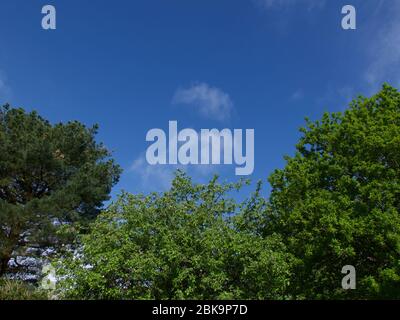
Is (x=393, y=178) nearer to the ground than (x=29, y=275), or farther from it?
farther from it

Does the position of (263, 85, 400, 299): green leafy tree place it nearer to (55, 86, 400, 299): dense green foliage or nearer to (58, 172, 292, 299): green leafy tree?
(55, 86, 400, 299): dense green foliage

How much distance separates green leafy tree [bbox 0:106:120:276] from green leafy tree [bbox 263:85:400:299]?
596 inches

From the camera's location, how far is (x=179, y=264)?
21.2 metres

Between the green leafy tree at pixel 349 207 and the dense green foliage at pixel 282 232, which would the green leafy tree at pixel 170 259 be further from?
the green leafy tree at pixel 349 207

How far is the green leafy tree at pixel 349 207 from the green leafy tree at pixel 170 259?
535cm

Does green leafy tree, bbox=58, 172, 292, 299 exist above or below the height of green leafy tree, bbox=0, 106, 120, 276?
below

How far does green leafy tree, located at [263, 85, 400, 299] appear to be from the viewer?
26.5 metres

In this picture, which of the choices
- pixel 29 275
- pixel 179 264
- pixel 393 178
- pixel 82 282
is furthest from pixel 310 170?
pixel 29 275

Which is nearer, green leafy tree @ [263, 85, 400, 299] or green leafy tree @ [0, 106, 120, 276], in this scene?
green leafy tree @ [263, 85, 400, 299]

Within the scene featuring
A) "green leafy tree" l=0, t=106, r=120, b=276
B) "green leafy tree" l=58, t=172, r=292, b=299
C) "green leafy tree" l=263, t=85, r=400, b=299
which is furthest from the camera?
"green leafy tree" l=0, t=106, r=120, b=276

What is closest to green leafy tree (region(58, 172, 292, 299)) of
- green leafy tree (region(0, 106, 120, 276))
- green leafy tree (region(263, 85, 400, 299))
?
green leafy tree (region(263, 85, 400, 299))

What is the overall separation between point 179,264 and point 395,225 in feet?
37.9

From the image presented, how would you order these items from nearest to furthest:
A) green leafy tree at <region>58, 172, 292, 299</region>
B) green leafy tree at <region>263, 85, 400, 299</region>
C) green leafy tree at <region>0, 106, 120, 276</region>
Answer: green leafy tree at <region>58, 172, 292, 299</region>, green leafy tree at <region>263, 85, 400, 299</region>, green leafy tree at <region>0, 106, 120, 276</region>
